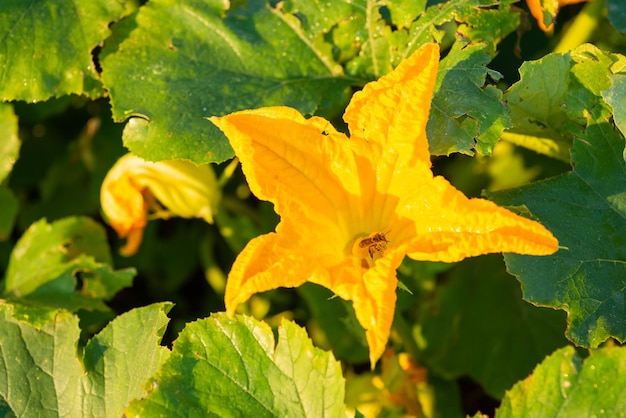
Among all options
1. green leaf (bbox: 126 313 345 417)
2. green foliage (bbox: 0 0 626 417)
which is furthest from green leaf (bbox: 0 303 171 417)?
Result: green leaf (bbox: 126 313 345 417)

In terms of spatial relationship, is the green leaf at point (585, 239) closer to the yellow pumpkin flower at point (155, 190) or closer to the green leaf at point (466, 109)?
the green leaf at point (466, 109)

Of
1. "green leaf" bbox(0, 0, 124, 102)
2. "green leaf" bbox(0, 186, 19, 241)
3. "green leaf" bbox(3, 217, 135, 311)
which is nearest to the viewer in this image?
"green leaf" bbox(0, 0, 124, 102)

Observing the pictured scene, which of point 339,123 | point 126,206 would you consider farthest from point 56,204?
point 339,123

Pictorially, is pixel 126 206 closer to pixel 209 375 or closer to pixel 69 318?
pixel 69 318

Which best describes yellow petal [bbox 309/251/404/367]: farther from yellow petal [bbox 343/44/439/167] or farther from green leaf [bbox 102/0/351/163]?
green leaf [bbox 102/0/351/163]

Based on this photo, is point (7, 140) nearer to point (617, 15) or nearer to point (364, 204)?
point (364, 204)

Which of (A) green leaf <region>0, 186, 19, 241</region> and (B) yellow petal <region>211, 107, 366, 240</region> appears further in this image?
(A) green leaf <region>0, 186, 19, 241</region>
